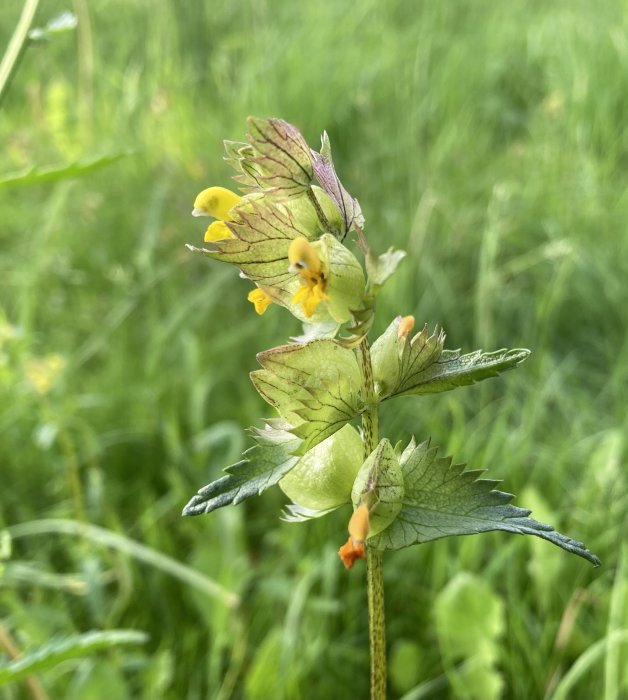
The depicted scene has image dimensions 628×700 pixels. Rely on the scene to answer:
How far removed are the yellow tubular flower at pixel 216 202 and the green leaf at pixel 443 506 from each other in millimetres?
155

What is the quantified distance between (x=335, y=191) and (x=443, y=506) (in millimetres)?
161

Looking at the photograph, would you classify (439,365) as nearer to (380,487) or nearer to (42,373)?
(380,487)

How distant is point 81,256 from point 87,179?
9.1 inches

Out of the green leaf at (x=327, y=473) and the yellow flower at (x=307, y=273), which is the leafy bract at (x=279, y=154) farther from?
the green leaf at (x=327, y=473)

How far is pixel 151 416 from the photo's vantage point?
1256 millimetres

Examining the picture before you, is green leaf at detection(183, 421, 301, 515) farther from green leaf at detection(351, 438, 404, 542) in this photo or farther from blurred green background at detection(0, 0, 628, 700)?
blurred green background at detection(0, 0, 628, 700)

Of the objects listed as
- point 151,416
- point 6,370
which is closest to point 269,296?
point 6,370

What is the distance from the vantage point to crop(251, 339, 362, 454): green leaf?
1.19 feet

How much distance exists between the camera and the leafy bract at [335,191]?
36 centimetres

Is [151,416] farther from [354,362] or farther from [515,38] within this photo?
[515,38]

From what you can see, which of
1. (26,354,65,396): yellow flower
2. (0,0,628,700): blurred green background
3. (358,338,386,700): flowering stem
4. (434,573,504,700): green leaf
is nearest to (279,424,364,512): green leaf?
(358,338,386,700): flowering stem

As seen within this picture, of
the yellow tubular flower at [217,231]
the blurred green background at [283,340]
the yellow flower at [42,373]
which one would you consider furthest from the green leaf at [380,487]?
the yellow flower at [42,373]

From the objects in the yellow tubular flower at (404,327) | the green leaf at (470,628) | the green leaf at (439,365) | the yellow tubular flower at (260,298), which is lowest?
the green leaf at (470,628)

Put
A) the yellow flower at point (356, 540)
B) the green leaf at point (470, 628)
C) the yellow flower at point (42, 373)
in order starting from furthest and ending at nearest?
1. the yellow flower at point (42, 373)
2. the green leaf at point (470, 628)
3. the yellow flower at point (356, 540)
